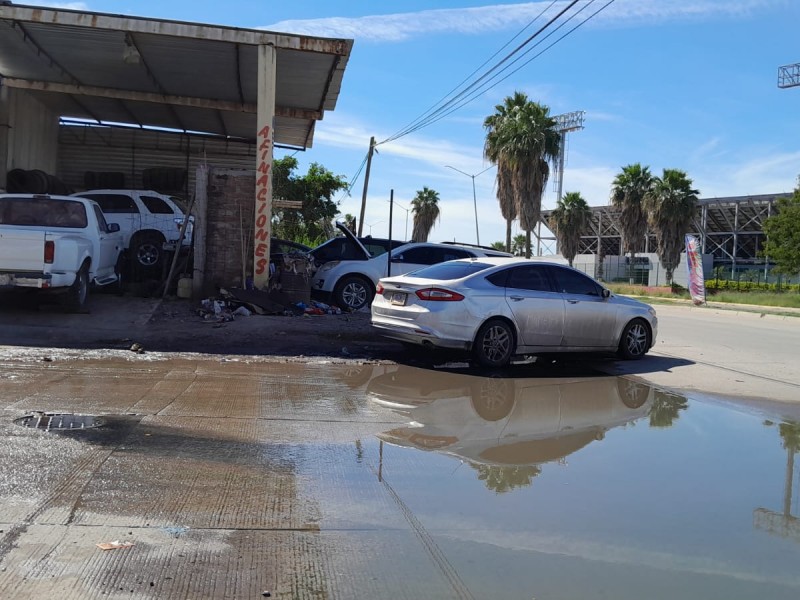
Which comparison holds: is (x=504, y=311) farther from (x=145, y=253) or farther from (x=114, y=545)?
(x=145, y=253)

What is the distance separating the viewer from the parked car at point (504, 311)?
399 inches

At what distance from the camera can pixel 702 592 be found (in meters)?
3.88

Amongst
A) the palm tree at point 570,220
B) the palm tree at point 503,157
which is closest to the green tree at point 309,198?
the palm tree at point 503,157

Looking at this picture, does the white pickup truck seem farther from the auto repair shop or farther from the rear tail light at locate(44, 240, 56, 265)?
the auto repair shop

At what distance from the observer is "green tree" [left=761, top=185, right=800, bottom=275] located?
38531 mm

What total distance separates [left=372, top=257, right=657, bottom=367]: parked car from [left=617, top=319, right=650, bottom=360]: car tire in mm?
22

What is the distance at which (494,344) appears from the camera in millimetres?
10367

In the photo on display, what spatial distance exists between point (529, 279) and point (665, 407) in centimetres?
301

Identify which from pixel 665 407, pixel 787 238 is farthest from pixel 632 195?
pixel 665 407

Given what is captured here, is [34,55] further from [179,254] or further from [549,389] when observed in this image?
[549,389]

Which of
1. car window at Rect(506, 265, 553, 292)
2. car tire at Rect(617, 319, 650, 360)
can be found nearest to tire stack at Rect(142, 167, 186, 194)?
car window at Rect(506, 265, 553, 292)

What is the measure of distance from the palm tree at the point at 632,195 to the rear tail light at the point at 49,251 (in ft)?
151

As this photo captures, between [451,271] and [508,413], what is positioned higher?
[451,271]

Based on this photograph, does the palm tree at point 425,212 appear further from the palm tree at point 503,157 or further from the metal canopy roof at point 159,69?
the metal canopy roof at point 159,69
